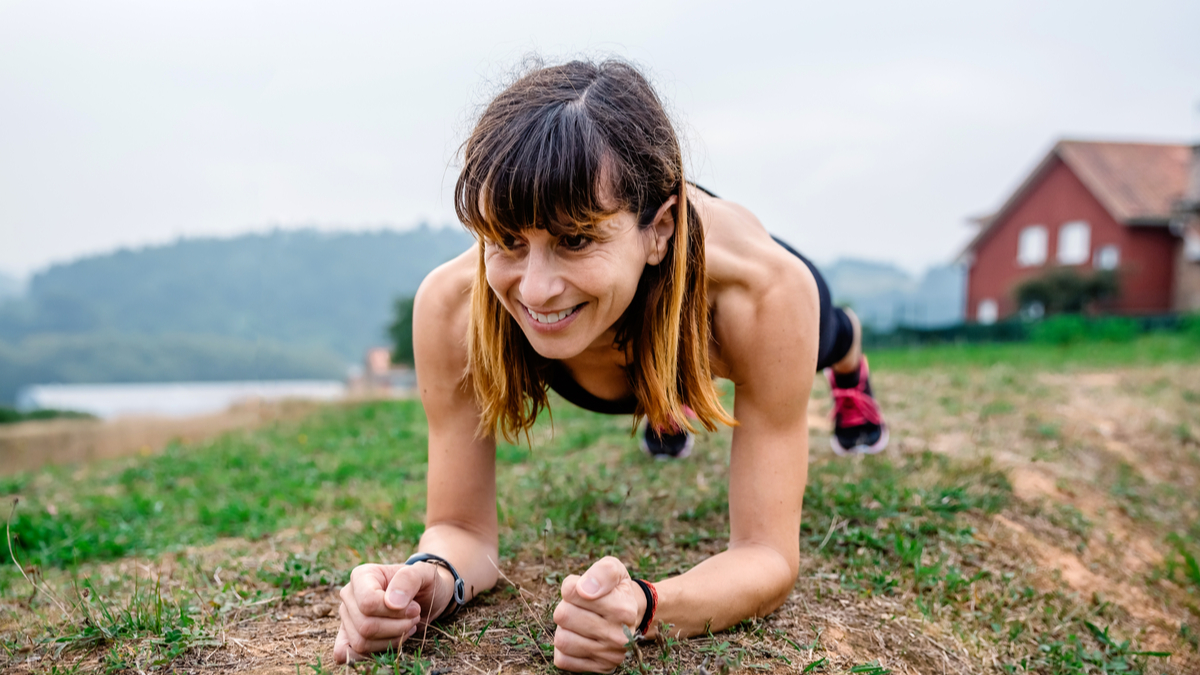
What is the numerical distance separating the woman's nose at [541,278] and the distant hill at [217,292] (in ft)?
141

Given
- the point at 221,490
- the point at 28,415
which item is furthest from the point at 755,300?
the point at 28,415

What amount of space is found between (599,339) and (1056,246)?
23090mm

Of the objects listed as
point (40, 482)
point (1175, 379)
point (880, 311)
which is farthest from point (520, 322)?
point (880, 311)

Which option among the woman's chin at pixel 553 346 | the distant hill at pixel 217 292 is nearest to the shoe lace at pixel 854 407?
the woman's chin at pixel 553 346

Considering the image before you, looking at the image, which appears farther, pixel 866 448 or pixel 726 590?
pixel 866 448

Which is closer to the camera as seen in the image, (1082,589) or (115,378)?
(1082,589)

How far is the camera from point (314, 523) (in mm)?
3434

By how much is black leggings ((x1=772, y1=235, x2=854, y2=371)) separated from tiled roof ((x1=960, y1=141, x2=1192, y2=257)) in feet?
64.5

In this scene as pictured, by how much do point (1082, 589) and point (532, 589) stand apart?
1.98m

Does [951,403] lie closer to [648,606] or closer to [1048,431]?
[1048,431]

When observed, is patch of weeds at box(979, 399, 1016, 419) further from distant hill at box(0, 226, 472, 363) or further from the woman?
distant hill at box(0, 226, 472, 363)

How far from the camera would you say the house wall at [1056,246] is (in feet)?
63.2

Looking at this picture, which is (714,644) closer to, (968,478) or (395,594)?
(395,594)

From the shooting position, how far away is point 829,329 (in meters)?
2.81
